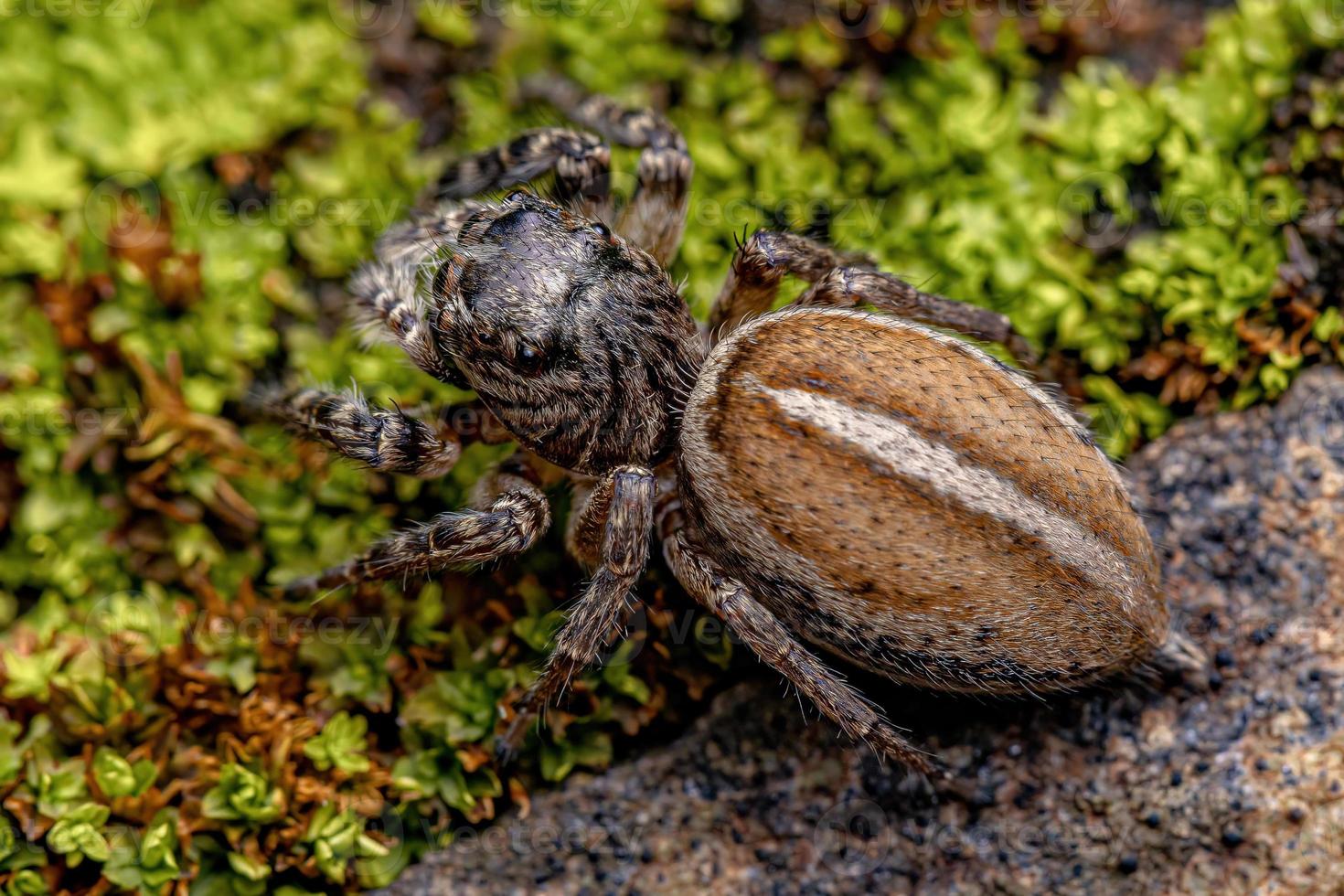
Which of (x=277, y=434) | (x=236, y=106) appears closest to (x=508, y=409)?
(x=277, y=434)

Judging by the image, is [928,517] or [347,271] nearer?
A: [928,517]

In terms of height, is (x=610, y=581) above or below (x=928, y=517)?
below

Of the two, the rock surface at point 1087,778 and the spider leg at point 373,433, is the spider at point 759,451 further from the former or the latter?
the rock surface at point 1087,778

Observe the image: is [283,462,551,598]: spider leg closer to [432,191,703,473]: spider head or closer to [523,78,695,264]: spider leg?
[432,191,703,473]: spider head

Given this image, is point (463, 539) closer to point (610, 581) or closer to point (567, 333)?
point (610, 581)

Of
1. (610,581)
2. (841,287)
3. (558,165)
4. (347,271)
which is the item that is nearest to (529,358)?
(610,581)
